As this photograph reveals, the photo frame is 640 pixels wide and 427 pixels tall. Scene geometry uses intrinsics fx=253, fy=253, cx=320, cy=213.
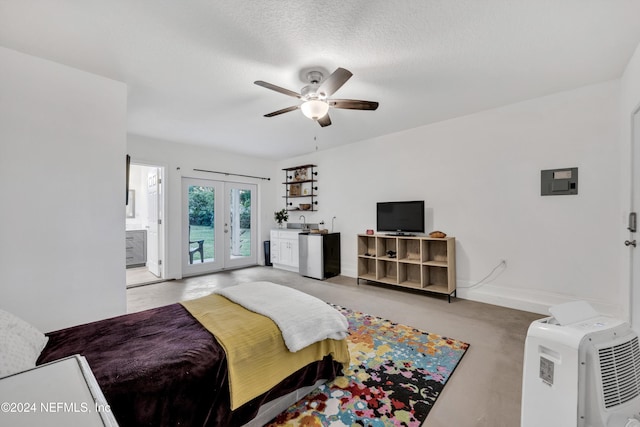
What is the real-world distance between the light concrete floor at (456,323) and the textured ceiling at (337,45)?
2603 millimetres

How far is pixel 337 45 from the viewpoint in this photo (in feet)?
6.75

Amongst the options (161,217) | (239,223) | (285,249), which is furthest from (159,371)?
(239,223)

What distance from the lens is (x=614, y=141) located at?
267 centimetres

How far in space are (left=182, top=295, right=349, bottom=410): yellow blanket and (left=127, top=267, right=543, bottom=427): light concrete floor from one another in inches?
31.8

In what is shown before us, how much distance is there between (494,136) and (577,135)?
0.79m

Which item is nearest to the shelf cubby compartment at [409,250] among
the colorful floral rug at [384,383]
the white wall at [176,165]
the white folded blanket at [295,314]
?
the colorful floral rug at [384,383]

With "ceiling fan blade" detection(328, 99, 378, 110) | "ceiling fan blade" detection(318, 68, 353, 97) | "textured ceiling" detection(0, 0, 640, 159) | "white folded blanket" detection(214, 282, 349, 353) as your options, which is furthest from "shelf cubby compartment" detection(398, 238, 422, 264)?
"ceiling fan blade" detection(318, 68, 353, 97)

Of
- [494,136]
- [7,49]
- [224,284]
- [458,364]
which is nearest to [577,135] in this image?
[494,136]

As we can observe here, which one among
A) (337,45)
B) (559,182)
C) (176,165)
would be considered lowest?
(559,182)

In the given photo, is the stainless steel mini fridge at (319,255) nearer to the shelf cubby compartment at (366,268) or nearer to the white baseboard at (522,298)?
the shelf cubby compartment at (366,268)

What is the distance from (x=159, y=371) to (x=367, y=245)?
3.84 meters

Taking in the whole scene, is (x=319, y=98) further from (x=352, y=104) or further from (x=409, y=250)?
(x=409, y=250)

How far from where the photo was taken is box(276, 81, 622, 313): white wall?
2730 millimetres

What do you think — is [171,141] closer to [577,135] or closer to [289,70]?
[289,70]
